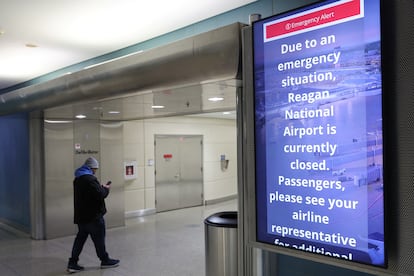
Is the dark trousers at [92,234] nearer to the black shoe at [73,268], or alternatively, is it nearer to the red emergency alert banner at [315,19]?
the black shoe at [73,268]

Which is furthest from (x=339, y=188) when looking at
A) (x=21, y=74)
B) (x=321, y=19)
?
(x=21, y=74)

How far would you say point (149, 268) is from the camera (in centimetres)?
503

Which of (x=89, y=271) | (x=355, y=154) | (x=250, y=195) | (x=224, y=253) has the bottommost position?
(x=89, y=271)

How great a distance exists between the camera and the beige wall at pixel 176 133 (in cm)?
873

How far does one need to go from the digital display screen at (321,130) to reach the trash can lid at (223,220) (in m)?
1.56

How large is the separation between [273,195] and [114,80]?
2087 millimetres

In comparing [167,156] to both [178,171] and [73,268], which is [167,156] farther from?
[73,268]

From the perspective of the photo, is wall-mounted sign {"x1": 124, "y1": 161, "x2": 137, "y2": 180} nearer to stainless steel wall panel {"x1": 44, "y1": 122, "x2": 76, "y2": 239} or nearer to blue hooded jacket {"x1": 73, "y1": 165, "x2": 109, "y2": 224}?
stainless steel wall panel {"x1": 44, "y1": 122, "x2": 76, "y2": 239}

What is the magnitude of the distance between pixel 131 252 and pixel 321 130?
467 centimetres

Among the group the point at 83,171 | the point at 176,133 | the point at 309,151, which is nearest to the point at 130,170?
the point at 176,133

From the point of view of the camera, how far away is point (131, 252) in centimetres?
582

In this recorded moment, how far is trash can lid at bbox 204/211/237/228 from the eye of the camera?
3.79 meters

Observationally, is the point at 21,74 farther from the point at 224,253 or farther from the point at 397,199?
the point at 397,199

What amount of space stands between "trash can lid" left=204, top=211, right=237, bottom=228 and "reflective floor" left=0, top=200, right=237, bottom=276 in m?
1.10
